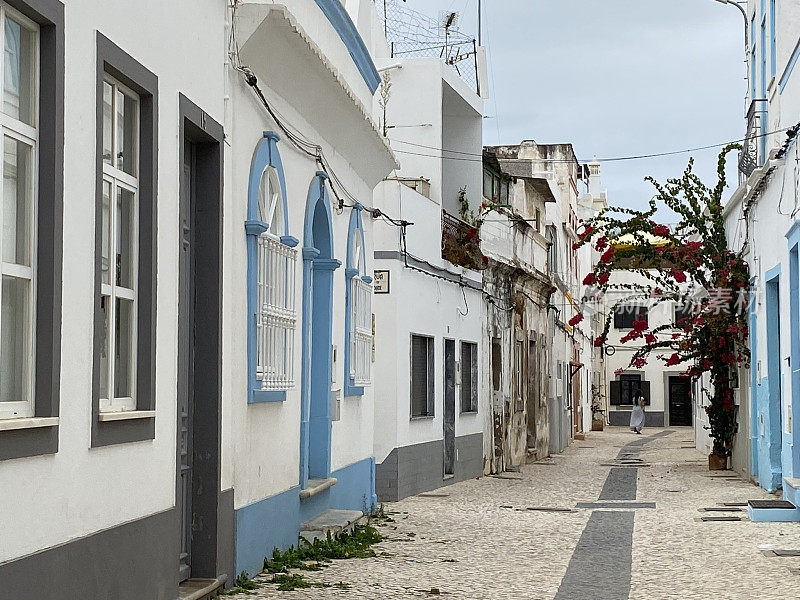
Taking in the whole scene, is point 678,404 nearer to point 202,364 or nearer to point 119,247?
point 202,364

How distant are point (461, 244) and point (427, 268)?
129 inches

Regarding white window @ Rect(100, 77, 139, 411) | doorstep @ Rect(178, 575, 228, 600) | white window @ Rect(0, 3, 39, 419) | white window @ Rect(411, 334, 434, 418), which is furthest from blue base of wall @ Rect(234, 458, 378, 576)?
white window @ Rect(411, 334, 434, 418)

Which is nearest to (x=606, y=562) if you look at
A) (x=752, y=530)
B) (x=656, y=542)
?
(x=656, y=542)

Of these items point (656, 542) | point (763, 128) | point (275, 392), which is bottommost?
point (656, 542)

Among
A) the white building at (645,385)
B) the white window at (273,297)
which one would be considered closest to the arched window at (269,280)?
the white window at (273,297)

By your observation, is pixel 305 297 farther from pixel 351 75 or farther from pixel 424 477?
pixel 424 477

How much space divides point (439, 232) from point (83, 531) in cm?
1451

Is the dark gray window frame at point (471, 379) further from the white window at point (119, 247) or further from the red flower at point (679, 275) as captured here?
the white window at point (119, 247)

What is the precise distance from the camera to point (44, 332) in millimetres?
5352

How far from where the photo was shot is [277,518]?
32.9 ft

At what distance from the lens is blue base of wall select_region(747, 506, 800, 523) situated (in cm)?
1405

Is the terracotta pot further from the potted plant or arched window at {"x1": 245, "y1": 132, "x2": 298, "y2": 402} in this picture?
the potted plant

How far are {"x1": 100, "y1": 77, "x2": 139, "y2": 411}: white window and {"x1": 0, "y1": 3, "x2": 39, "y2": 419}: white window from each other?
888mm

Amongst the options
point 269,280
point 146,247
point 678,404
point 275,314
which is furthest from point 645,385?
point 146,247
